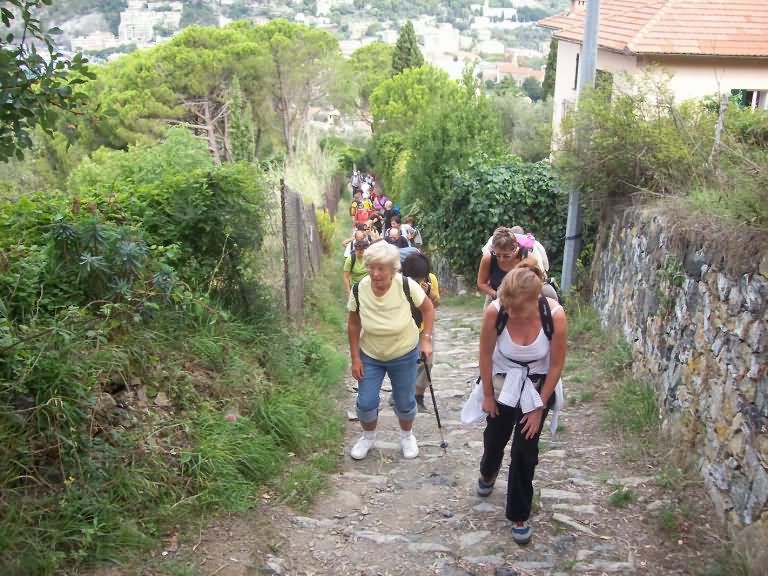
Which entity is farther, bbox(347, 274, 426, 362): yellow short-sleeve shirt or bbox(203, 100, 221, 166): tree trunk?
bbox(203, 100, 221, 166): tree trunk

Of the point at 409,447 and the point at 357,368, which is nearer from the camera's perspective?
the point at 357,368

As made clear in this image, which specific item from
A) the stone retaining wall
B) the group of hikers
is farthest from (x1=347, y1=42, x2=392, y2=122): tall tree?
the group of hikers

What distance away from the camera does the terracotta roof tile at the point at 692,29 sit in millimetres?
16141

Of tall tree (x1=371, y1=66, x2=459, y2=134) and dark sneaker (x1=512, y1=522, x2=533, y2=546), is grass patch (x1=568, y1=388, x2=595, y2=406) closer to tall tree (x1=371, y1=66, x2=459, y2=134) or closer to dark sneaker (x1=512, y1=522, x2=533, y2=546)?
dark sneaker (x1=512, y1=522, x2=533, y2=546)

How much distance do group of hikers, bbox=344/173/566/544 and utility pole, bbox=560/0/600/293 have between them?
3170 millimetres

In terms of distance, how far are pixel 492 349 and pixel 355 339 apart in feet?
4.16

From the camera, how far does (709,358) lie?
4.80m

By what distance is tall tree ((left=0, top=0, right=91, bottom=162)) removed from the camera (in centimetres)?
313

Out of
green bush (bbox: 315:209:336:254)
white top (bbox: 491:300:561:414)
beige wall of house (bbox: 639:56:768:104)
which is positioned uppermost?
beige wall of house (bbox: 639:56:768:104)

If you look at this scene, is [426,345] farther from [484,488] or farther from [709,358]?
[709,358]

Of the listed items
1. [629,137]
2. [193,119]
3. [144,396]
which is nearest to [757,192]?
[629,137]

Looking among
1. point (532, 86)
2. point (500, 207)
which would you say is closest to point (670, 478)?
point (500, 207)

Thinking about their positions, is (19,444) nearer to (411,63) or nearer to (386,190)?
(386,190)

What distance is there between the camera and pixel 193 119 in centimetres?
3244
